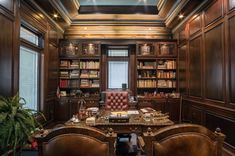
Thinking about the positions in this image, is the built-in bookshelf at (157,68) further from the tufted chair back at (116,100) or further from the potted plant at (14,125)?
the potted plant at (14,125)

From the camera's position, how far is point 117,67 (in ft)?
25.2

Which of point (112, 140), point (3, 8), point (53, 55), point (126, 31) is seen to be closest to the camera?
point (112, 140)

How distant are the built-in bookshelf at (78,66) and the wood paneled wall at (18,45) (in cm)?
61

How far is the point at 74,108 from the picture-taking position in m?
6.81

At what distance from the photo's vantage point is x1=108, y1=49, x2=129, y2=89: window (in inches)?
301

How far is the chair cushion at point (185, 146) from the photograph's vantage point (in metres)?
1.64

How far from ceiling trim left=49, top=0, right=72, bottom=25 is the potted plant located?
3276mm

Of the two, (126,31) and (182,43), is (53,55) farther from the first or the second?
(182,43)

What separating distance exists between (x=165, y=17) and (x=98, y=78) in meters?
2.95

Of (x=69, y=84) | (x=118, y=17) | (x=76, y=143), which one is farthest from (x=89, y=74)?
(x=76, y=143)

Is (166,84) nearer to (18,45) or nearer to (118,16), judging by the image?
(118,16)

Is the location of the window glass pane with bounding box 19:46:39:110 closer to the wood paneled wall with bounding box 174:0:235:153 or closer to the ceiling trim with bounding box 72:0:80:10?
the ceiling trim with bounding box 72:0:80:10

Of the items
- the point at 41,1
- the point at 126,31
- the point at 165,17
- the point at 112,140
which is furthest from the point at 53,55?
the point at 112,140

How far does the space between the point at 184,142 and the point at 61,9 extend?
16.9ft
